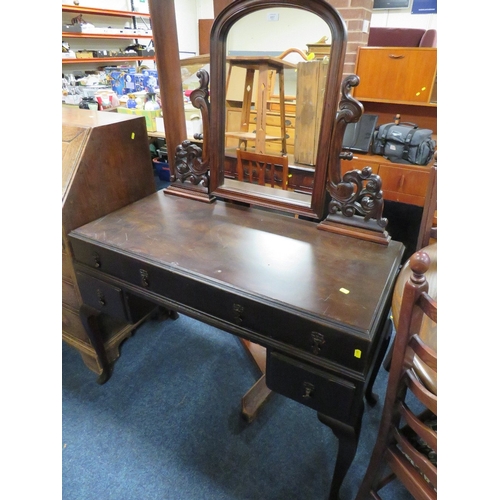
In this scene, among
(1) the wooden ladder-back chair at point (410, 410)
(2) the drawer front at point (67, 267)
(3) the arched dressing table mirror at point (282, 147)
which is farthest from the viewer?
(2) the drawer front at point (67, 267)

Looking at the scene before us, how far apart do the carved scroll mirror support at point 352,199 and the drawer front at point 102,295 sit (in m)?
0.76

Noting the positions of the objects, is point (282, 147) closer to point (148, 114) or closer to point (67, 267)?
point (67, 267)

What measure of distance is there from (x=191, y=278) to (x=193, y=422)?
30.4 inches

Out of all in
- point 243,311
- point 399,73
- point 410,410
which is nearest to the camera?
point 410,410

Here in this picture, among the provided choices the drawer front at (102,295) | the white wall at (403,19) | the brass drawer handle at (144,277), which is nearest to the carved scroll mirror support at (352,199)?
the brass drawer handle at (144,277)

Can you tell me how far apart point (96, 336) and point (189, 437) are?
57cm

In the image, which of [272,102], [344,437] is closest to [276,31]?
[272,102]

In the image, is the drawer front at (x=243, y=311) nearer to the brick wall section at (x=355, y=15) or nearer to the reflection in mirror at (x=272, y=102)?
the reflection in mirror at (x=272, y=102)

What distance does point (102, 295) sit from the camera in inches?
47.8

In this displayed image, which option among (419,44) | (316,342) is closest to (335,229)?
(316,342)

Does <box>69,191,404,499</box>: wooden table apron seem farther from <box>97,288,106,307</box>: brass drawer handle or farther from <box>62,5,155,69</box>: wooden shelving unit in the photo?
<box>62,5,155,69</box>: wooden shelving unit

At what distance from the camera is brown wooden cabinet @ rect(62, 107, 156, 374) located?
3.84ft

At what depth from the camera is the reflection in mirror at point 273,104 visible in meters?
1.14

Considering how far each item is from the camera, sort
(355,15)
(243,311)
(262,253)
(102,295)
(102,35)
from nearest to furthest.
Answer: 1. (243,311)
2. (262,253)
3. (102,295)
4. (355,15)
5. (102,35)
